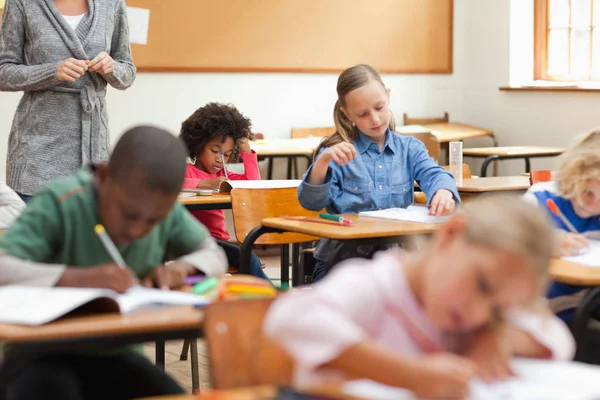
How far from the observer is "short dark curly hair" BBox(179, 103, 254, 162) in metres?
4.49

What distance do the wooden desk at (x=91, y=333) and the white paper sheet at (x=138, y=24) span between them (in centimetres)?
519

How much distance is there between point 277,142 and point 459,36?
92.8 inches

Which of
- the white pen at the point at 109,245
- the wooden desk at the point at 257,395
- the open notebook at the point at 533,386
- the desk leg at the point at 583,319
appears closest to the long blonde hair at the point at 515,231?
the open notebook at the point at 533,386

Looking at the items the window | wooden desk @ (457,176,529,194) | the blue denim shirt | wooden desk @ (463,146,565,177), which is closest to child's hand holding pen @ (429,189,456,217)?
the blue denim shirt

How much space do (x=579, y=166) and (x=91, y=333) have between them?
5.39 feet

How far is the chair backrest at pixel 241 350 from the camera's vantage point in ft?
4.50

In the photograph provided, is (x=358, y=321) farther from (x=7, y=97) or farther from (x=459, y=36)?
(x=459, y=36)

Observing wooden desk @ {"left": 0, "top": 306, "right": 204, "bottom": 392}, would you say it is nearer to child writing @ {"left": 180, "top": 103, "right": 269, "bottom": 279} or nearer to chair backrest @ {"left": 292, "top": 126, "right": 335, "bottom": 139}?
child writing @ {"left": 180, "top": 103, "right": 269, "bottom": 279}

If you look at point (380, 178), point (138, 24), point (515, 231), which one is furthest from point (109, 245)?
point (138, 24)

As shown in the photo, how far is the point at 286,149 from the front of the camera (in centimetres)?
638

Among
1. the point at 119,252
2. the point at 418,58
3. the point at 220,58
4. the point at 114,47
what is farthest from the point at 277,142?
the point at 119,252

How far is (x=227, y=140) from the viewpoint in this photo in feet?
14.8

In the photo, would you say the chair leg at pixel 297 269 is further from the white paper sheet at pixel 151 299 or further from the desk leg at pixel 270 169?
the desk leg at pixel 270 169

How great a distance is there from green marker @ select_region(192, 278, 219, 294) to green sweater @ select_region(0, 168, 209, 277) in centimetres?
14
